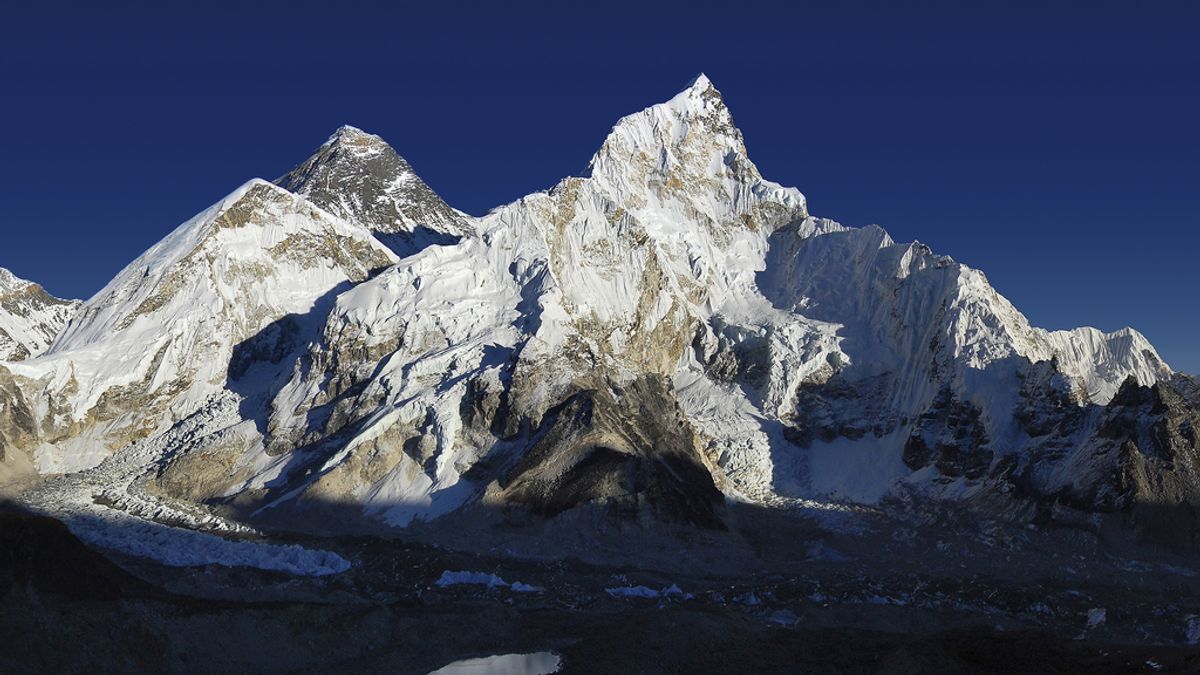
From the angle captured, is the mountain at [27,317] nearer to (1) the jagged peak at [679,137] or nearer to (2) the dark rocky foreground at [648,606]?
(2) the dark rocky foreground at [648,606]

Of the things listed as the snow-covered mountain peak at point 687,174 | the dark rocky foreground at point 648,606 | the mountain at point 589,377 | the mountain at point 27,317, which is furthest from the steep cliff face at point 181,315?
the dark rocky foreground at point 648,606

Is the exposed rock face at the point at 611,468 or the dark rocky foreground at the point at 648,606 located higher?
the exposed rock face at the point at 611,468

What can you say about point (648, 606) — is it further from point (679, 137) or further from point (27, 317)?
point (27, 317)

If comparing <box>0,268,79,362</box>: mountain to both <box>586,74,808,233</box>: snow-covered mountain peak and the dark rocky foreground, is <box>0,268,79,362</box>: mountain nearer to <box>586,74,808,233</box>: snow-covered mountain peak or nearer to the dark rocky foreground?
the dark rocky foreground

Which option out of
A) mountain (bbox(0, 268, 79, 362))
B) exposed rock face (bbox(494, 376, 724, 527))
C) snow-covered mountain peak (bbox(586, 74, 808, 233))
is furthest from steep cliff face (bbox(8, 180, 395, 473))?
exposed rock face (bbox(494, 376, 724, 527))

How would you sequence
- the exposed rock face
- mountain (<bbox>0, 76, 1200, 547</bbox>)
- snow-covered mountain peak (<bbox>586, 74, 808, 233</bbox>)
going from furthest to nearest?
snow-covered mountain peak (<bbox>586, 74, 808, 233</bbox>) < mountain (<bbox>0, 76, 1200, 547</bbox>) < the exposed rock face

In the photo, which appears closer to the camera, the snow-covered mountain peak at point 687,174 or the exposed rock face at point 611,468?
the exposed rock face at point 611,468
